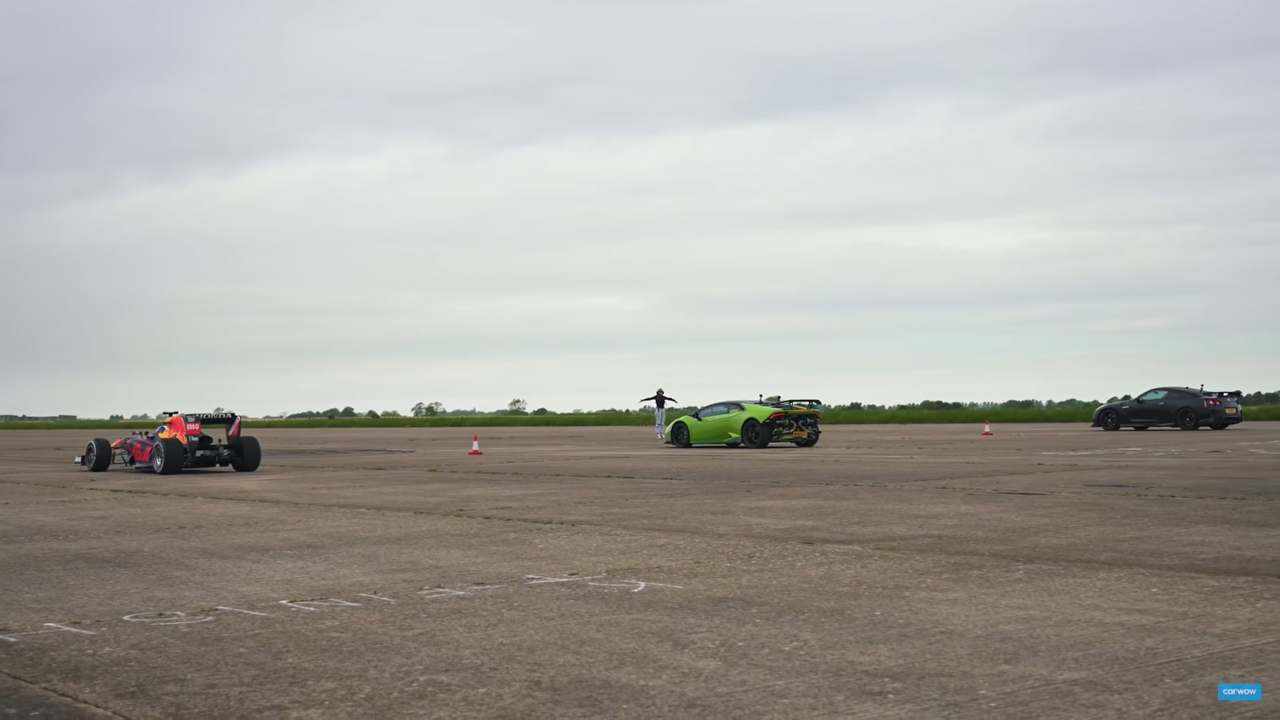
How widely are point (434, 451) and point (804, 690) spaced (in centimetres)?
2922

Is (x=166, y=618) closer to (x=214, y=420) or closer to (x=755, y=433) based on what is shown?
(x=214, y=420)

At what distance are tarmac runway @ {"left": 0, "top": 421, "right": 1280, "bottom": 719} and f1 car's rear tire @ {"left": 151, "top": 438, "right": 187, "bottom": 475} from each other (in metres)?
6.40

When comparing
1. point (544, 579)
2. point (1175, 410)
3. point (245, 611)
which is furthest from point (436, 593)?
point (1175, 410)

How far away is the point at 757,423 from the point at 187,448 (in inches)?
570

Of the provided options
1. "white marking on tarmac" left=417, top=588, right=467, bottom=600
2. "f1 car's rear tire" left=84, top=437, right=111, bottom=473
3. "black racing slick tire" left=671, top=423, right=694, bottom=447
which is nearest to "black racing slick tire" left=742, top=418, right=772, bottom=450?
"black racing slick tire" left=671, top=423, right=694, bottom=447

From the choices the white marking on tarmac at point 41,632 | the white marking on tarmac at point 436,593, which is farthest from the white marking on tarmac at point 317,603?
the white marking on tarmac at point 41,632

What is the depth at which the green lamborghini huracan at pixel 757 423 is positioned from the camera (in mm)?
32250

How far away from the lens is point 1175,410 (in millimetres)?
43844

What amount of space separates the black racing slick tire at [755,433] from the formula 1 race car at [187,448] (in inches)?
511

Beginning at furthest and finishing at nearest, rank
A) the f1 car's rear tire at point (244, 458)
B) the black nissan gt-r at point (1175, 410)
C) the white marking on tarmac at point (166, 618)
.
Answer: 1. the black nissan gt-r at point (1175, 410)
2. the f1 car's rear tire at point (244, 458)
3. the white marking on tarmac at point (166, 618)

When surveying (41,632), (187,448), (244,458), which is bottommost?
(41,632)

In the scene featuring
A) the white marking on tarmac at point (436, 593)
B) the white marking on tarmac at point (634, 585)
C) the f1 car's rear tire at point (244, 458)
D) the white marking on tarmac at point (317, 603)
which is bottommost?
the white marking on tarmac at point (317, 603)

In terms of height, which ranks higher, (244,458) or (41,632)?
(244,458)

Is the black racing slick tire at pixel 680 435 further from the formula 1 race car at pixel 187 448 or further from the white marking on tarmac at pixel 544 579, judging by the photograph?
the white marking on tarmac at pixel 544 579
